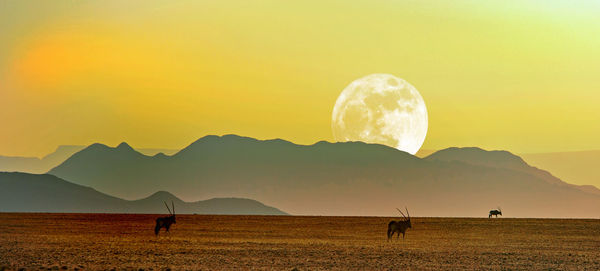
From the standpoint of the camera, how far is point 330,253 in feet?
131

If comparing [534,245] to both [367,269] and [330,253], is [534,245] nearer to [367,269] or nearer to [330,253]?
[330,253]

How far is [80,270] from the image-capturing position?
1186 inches

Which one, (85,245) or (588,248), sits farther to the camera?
(588,248)

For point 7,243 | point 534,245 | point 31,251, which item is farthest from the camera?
point 534,245

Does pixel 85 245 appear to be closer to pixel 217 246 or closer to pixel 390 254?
pixel 217 246

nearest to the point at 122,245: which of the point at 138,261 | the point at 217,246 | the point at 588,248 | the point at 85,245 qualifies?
the point at 85,245

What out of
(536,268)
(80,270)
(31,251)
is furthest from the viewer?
(31,251)

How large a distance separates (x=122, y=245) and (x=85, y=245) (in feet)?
6.52

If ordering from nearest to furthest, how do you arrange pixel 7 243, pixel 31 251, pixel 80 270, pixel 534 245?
1. pixel 80 270
2. pixel 31 251
3. pixel 7 243
4. pixel 534 245

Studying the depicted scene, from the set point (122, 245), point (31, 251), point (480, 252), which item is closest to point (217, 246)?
point (122, 245)

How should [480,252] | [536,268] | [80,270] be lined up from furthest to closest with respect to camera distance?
[480,252], [536,268], [80,270]

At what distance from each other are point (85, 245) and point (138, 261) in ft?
36.8

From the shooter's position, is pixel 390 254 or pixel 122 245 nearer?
pixel 390 254

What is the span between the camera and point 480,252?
139 feet
